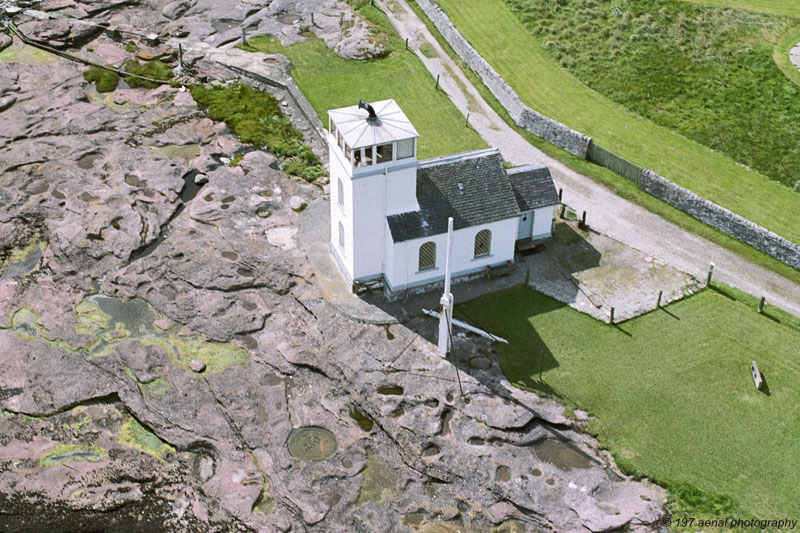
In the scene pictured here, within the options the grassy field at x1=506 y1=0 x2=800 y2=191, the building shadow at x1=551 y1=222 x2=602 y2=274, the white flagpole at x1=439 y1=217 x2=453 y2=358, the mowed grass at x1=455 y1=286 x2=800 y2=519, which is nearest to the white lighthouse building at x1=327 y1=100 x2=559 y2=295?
the building shadow at x1=551 y1=222 x2=602 y2=274

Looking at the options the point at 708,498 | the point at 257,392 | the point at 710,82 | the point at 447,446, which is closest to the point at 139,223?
the point at 257,392

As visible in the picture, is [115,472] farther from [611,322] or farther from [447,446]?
[611,322]

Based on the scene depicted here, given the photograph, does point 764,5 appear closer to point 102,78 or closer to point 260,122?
point 260,122

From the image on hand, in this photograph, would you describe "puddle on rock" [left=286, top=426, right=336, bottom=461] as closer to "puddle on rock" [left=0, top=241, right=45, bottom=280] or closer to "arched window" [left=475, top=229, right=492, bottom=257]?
"arched window" [left=475, top=229, right=492, bottom=257]

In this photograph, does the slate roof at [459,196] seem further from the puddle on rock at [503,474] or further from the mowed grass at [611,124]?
the mowed grass at [611,124]

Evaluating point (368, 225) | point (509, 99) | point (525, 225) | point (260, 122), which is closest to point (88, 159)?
point (260, 122)

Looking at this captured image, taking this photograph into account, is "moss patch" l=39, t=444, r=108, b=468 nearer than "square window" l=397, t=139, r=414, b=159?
Yes
